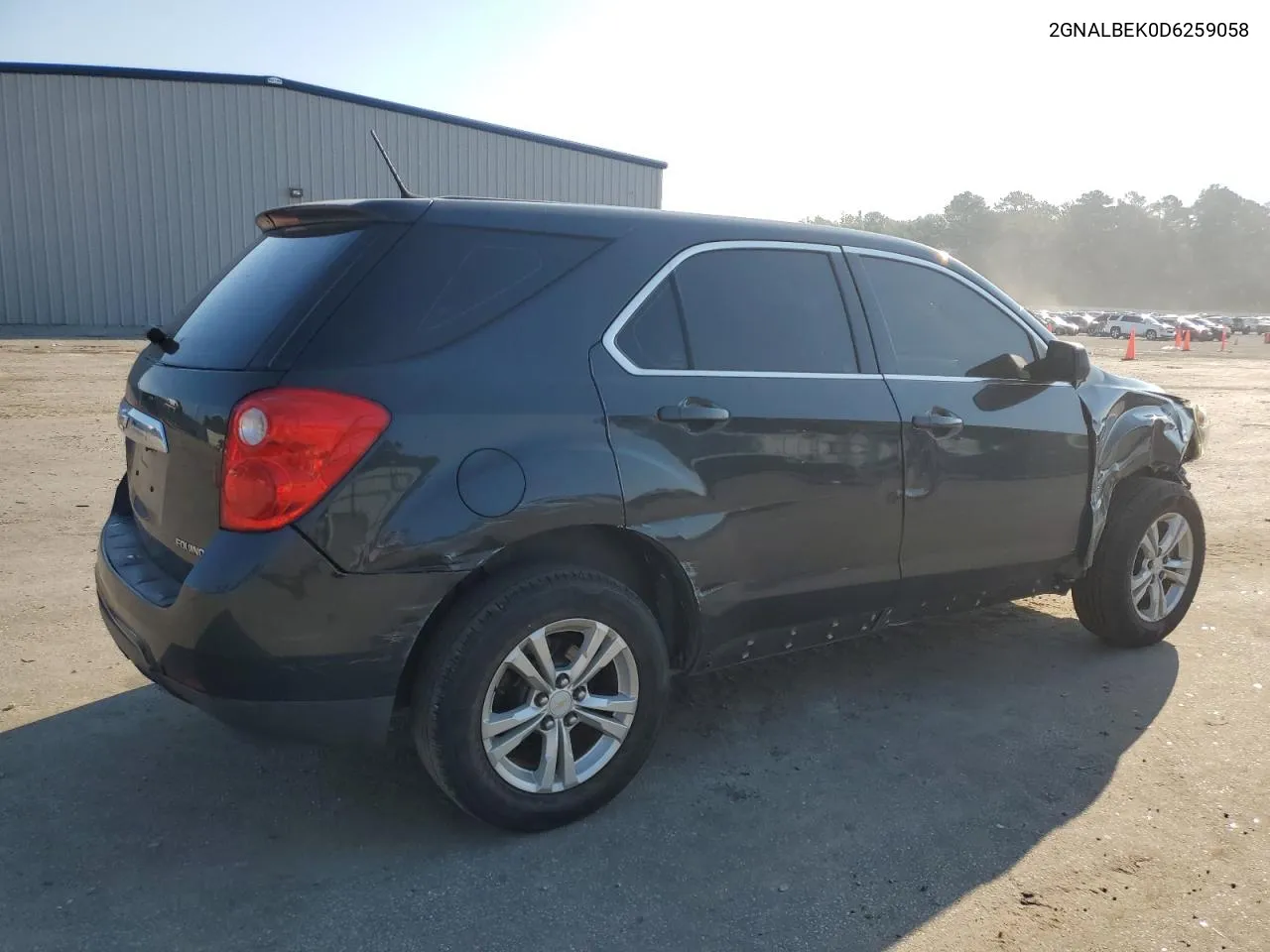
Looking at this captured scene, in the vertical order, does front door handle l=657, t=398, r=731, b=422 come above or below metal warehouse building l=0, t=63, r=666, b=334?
below

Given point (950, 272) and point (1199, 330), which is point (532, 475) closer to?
point (950, 272)

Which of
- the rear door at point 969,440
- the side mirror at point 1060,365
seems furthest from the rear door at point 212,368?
the side mirror at point 1060,365

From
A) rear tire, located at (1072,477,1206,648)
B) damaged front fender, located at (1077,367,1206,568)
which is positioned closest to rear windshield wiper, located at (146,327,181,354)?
damaged front fender, located at (1077,367,1206,568)

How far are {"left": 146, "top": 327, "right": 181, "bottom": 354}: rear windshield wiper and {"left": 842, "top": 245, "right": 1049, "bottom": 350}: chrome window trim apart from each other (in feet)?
7.56

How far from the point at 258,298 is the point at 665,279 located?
1219 mm

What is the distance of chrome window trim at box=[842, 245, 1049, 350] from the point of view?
12.9ft

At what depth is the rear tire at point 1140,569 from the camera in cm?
467

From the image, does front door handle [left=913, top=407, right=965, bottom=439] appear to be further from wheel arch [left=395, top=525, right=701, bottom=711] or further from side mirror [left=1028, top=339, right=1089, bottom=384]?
wheel arch [left=395, top=525, right=701, bottom=711]

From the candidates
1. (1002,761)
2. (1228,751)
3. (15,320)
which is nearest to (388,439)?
(1002,761)

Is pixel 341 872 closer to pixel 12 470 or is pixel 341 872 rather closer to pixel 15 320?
pixel 12 470

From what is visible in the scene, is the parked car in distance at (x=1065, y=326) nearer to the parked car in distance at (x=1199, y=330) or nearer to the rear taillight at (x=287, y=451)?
the parked car in distance at (x=1199, y=330)

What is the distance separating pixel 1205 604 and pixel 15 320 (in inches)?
1179

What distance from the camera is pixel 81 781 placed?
3.36 meters

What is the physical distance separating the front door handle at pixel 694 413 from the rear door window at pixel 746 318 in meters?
0.13
